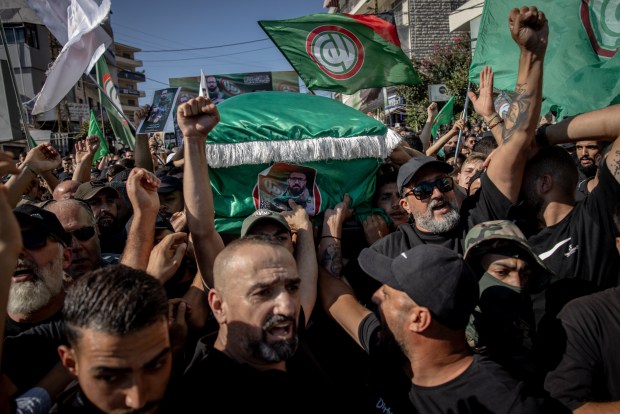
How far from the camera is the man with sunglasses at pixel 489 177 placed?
104 inches

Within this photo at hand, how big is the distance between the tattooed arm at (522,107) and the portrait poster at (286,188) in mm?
1137

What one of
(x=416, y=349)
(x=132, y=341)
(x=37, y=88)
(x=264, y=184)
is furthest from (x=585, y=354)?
(x=37, y=88)

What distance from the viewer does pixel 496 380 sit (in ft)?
5.72

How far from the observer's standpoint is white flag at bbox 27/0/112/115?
197 inches

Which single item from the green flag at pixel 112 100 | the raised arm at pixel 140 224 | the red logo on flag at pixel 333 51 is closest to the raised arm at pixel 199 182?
the raised arm at pixel 140 224

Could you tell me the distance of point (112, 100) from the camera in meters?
6.86

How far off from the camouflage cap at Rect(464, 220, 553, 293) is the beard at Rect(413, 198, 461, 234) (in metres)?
0.52

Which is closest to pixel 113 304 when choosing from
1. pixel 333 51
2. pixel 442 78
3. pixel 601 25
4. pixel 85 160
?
pixel 601 25

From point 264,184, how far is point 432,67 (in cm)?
Result: 1652

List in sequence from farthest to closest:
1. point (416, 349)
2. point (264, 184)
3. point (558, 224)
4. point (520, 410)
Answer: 1. point (264, 184)
2. point (558, 224)
3. point (416, 349)
4. point (520, 410)

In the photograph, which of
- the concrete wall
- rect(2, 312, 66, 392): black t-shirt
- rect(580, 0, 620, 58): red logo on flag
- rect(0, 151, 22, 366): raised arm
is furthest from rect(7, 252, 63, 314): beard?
the concrete wall

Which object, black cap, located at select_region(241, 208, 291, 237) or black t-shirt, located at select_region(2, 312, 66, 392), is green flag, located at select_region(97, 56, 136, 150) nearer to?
black cap, located at select_region(241, 208, 291, 237)

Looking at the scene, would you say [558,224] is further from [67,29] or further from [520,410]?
[67,29]

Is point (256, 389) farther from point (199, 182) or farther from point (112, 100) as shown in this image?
point (112, 100)
